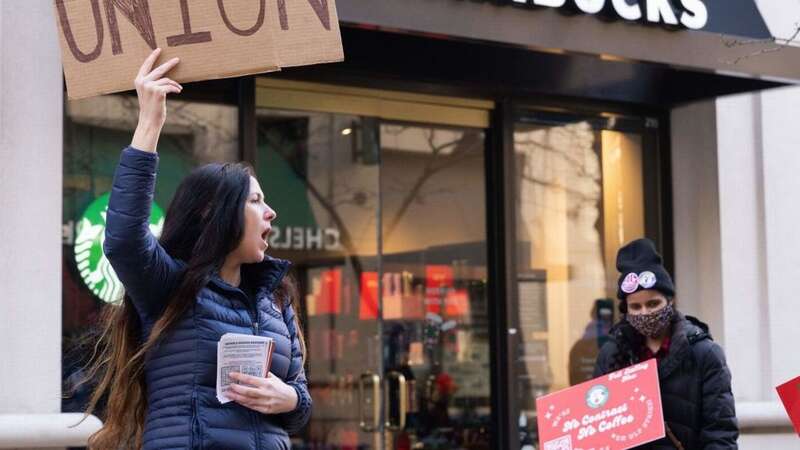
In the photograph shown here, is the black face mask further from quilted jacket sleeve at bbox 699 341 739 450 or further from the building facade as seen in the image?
the building facade

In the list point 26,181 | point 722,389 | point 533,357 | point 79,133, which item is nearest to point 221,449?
point 722,389

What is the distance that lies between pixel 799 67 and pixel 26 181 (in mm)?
5001

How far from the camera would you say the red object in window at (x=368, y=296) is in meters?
10.7

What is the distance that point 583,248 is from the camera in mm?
10273

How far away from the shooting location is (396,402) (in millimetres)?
10172

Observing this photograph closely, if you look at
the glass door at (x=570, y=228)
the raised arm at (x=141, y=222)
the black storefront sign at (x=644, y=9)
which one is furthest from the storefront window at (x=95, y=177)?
the raised arm at (x=141, y=222)

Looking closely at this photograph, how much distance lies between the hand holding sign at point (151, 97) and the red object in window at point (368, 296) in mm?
6447

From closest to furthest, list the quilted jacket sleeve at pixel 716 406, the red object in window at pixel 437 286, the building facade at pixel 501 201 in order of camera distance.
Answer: the quilted jacket sleeve at pixel 716 406
the building facade at pixel 501 201
the red object in window at pixel 437 286

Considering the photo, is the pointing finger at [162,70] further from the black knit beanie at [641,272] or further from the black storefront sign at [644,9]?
the black storefront sign at [644,9]

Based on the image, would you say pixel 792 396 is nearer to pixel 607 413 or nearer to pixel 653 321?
pixel 653 321

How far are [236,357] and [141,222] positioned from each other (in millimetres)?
498

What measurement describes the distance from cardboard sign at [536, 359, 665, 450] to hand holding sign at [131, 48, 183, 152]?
2.62 meters

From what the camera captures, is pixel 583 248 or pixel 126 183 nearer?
pixel 126 183

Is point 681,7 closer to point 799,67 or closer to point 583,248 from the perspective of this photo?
point 799,67
